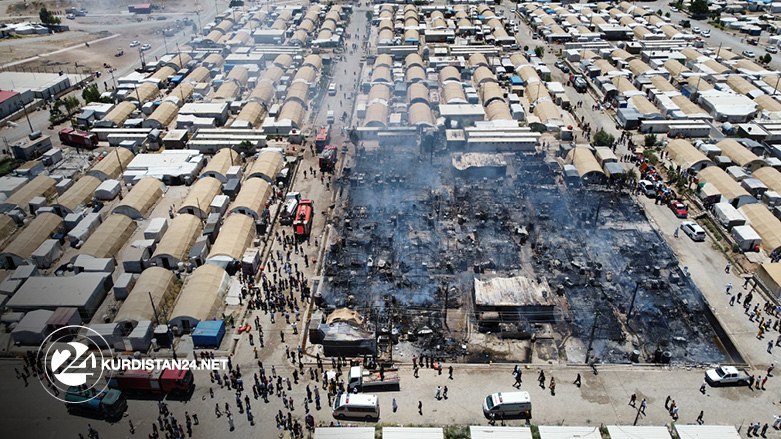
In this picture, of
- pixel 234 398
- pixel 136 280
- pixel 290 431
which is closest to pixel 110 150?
pixel 136 280

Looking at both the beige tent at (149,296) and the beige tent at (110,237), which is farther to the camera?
the beige tent at (110,237)

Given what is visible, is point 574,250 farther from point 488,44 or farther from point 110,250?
point 488,44

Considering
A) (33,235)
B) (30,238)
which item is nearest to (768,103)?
(33,235)

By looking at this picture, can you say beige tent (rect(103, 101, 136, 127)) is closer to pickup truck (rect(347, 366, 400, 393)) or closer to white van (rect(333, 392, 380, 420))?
pickup truck (rect(347, 366, 400, 393))

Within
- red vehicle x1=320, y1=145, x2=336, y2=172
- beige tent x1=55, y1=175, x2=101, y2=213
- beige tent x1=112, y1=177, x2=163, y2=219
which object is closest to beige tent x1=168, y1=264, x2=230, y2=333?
beige tent x1=112, y1=177, x2=163, y2=219

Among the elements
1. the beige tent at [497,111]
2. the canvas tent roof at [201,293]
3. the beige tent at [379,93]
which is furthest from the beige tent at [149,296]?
the beige tent at [497,111]

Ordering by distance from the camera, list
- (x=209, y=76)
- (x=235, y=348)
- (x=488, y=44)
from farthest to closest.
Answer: (x=488, y=44) < (x=209, y=76) < (x=235, y=348)

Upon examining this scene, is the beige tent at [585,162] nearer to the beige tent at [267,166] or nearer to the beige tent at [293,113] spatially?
the beige tent at [267,166]
